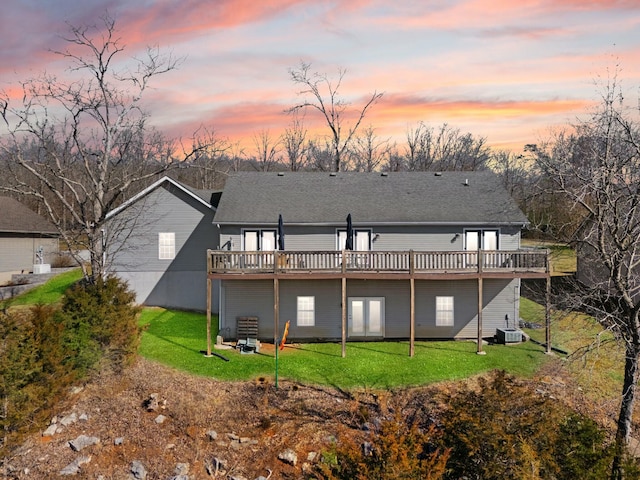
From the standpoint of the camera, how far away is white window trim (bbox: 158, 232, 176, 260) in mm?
24172

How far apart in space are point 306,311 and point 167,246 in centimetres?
854

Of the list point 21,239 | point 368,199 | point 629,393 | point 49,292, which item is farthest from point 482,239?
point 21,239

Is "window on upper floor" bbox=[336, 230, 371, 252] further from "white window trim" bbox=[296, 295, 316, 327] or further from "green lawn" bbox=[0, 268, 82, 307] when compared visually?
"green lawn" bbox=[0, 268, 82, 307]

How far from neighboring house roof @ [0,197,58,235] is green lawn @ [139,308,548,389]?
16689mm

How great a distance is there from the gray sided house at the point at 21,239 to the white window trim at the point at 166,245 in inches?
398

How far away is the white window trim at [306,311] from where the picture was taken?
21234 millimetres

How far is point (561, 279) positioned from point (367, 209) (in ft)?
61.2

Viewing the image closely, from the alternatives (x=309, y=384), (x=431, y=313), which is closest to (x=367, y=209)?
(x=431, y=313)

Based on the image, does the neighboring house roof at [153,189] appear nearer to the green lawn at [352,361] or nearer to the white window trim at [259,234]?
the white window trim at [259,234]

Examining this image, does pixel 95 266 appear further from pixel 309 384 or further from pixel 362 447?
pixel 362 447

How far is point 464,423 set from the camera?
961cm

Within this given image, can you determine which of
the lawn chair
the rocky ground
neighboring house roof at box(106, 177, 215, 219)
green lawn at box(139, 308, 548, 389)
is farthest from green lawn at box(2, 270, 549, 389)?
neighboring house roof at box(106, 177, 215, 219)

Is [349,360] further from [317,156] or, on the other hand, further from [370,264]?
[317,156]

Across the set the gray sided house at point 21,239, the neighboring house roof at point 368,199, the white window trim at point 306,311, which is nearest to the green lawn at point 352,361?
the white window trim at point 306,311
